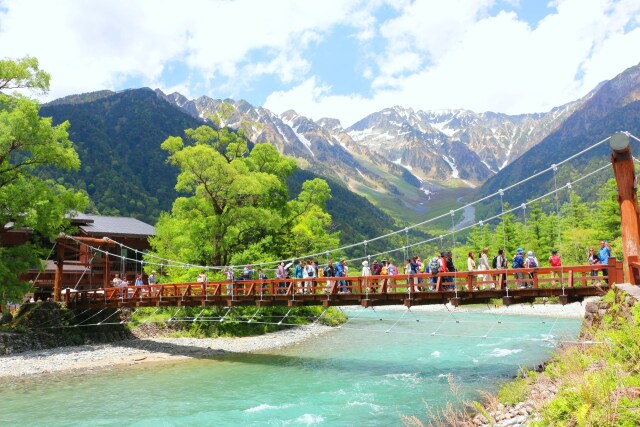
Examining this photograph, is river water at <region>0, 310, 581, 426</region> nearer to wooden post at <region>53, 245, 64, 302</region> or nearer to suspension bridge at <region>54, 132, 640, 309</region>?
suspension bridge at <region>54, 132, 640, 309</region>

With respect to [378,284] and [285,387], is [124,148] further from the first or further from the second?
[285,387]

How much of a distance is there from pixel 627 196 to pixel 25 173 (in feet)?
80.1

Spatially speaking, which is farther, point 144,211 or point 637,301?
point 144,211

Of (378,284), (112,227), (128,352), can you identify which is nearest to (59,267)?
(128,352)

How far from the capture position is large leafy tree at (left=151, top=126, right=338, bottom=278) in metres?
26.6

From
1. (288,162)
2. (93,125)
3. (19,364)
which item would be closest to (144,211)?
(93,125)

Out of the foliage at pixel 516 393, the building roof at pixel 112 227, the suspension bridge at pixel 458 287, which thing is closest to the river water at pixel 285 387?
the foliage at pixel 516 393

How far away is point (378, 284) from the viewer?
719 inches

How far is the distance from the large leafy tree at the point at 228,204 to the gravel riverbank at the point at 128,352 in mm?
4930

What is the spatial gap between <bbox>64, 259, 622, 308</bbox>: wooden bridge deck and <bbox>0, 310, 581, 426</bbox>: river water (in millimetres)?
1554

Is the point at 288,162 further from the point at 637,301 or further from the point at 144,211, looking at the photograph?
the point at 144,211

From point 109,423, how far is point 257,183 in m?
16.0

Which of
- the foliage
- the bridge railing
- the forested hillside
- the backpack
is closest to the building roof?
the bridge railing

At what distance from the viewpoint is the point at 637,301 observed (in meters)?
9.97
